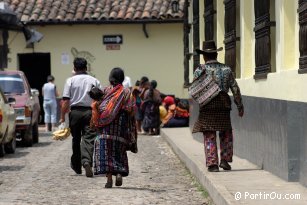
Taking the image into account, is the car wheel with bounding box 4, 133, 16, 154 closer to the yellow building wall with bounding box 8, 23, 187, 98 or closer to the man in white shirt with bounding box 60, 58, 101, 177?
the man in white shirt with bounding box 60, 58, 101, 177

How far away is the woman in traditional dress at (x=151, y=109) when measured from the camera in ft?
88.8

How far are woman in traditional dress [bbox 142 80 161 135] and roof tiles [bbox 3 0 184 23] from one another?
5509mm

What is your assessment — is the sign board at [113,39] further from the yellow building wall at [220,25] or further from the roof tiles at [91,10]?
the yellow building wall at [220,25]

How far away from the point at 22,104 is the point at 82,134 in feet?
26.1

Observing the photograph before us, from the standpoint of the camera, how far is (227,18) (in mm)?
17109

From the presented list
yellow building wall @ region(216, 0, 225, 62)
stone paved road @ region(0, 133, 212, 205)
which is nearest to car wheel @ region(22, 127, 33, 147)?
stone paved road @ region(0, 133, 212, 205)

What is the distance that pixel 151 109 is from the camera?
27047 millimetres

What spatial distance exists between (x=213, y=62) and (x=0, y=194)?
341 centimetres

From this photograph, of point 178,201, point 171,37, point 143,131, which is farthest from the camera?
point 171,37

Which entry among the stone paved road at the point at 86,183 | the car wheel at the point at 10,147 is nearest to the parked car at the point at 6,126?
the car wheel at the point at 10,147

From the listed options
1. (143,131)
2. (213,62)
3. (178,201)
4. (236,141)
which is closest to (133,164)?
(236,141)

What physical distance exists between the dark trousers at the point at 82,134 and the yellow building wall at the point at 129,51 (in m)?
18.5

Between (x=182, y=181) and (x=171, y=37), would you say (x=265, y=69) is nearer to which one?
(x=182, y=181)

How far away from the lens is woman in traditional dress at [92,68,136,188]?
40.7 feet
